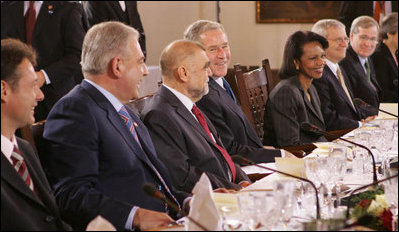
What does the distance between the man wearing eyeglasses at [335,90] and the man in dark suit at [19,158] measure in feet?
10.0

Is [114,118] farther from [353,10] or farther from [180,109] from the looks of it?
[353,10]

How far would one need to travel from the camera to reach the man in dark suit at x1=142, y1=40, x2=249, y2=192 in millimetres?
3160

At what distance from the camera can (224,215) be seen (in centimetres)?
230

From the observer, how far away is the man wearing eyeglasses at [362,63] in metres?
5.90

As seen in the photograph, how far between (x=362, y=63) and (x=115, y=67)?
145 inches

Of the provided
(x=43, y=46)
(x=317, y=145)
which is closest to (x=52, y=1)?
(x=43, y=46)

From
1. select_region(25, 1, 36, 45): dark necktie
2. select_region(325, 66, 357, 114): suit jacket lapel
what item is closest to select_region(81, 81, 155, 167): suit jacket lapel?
select_region(25, 1, 36, 45): dark necktie

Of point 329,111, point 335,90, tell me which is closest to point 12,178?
point 329,111

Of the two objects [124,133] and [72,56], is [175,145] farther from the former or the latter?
[72,56]

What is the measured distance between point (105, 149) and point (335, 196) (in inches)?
36.4

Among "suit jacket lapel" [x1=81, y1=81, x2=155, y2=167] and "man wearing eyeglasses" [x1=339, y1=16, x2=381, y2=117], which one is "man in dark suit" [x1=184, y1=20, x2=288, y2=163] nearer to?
"suit jacket lapel" [x1=81, y1=81, x2=155, y2=167]

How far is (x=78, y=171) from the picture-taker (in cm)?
261

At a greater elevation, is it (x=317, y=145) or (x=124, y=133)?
(x=124, y=133)

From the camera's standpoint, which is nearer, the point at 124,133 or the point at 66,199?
the point at 66,199
